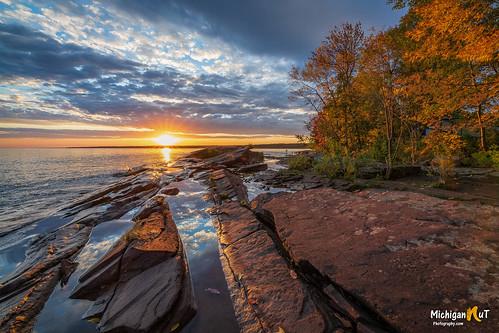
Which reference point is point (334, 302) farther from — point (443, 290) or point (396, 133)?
point (396, 133)

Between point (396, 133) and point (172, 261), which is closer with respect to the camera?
point (172, 261)

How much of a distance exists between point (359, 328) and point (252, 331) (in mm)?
1280

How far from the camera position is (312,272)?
3.57m

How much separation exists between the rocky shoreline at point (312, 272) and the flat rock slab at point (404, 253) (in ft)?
0.05

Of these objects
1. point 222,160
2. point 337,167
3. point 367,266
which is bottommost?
point 222,160

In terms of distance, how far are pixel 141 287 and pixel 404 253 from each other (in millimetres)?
4311

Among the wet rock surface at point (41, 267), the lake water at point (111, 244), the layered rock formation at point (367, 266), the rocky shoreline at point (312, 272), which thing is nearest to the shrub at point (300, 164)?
the lake water at point (111, 244)

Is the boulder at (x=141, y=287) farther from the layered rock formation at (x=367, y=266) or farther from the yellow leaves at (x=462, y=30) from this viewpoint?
the yellow leaves at (x=462, y=30)

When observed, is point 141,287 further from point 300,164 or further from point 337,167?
point 300,164

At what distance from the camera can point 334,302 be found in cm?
287

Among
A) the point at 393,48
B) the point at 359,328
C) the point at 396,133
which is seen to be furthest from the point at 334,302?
the point at 396,133

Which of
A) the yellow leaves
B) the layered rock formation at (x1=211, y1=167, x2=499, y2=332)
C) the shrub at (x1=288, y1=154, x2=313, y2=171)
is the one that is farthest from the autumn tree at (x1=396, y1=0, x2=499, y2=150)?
the shrub at (x1=288, y1=154, x2=313, y2=171)

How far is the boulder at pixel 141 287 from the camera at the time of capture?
292cm

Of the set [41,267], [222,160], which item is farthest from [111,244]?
[222,160]
